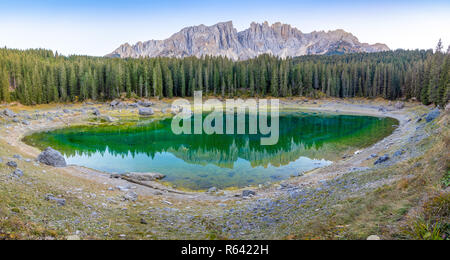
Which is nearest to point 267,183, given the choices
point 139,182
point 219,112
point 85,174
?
point 139,182

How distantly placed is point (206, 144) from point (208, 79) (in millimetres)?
68370

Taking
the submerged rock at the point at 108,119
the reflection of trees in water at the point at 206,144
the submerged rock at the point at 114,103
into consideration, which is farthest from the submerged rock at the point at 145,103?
the reflection of trees in water at the point at 206,144

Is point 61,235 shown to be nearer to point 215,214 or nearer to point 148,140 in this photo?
point 215,214

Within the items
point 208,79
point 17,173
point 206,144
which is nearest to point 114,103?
point 208,79

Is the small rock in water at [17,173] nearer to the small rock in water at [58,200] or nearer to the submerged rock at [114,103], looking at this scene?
the small rock in water at [58,200]

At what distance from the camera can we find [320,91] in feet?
351

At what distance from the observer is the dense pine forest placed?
239 feet

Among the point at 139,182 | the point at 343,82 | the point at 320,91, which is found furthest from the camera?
the point at 320,91

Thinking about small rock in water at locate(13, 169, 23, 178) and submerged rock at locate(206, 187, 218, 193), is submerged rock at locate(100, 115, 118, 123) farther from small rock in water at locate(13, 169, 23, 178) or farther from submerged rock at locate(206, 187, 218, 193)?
submerged rock at locate(206, 187, 218, 193)

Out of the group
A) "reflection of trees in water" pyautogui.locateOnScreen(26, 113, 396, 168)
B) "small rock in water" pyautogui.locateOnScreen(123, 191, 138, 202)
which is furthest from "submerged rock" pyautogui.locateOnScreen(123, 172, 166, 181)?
"reflection of trees in water" pyautogui.locateOnScreen(26, 113, 396, 168)

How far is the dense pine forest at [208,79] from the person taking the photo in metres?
72.9

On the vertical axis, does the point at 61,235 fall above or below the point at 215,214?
above

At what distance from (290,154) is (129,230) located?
82.2 feet

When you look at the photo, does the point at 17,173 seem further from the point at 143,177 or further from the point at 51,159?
the point at 143,177
